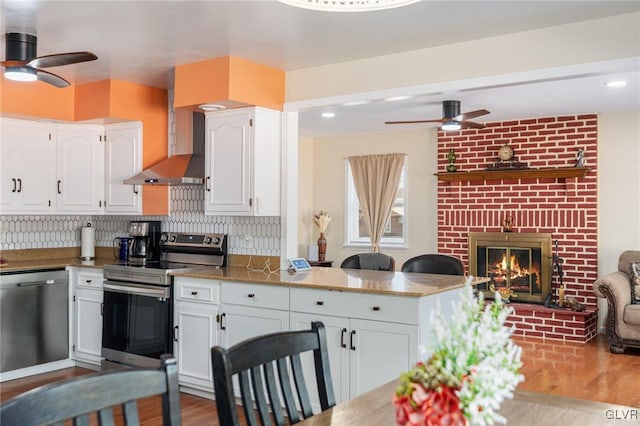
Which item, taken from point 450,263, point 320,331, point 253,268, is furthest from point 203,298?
point 320,331

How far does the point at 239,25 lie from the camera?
11.9ft

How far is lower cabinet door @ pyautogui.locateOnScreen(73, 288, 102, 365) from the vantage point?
4.98 m

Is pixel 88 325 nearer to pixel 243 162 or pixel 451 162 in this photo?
pixel 243 162

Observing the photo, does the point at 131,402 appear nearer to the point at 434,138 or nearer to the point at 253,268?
the point at 253,268

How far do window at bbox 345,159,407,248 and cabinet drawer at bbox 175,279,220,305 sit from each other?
432 centimetres

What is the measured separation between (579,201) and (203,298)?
15.1ft

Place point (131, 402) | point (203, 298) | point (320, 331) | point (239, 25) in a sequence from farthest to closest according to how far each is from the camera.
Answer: point (203, 298) < point (239, 25) < point (320, 331) < point (131, 402)

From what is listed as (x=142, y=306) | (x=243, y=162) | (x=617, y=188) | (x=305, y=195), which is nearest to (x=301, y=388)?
(x=243, y=162)

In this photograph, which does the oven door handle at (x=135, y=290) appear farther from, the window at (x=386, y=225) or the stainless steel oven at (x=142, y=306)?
the window at (x=386, y=225)

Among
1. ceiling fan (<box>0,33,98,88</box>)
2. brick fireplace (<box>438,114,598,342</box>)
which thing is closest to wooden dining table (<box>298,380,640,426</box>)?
ceiling fan (<box>0,33,98,88</box>)

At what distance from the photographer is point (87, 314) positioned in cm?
507

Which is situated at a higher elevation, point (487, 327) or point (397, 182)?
point (397, 182)

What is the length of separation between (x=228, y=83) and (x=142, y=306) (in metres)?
1.80

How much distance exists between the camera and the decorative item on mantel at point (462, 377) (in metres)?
1.08
